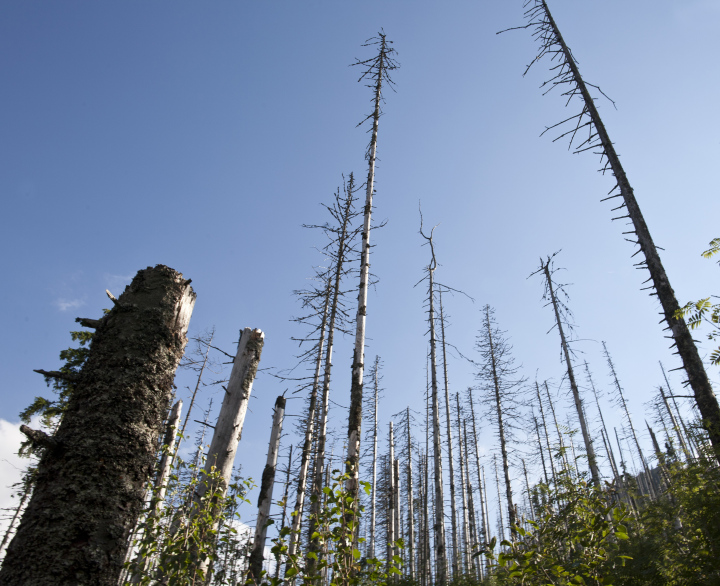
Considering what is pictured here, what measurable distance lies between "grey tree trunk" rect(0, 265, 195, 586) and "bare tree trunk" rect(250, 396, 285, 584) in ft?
16.5

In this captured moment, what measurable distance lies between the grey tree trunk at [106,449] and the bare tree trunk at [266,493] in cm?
504

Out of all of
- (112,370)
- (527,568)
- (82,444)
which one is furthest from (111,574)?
(527,568)

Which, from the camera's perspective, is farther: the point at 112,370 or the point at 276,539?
the point at 276,539

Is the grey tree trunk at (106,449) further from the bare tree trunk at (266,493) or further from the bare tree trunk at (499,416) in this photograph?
the bare tree trunk at (499,416)

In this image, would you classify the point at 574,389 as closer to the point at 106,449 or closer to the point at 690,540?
the point at 690,540

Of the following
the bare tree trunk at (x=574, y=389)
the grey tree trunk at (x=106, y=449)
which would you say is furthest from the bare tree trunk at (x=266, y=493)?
the bare tree trunk at (x=574, y=389)

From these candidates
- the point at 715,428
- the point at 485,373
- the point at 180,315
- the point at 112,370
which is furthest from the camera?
the point at 485,373

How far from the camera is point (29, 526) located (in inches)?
79.0

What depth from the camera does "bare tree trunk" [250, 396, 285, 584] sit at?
7.22 meters

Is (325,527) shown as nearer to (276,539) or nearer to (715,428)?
(276,539)

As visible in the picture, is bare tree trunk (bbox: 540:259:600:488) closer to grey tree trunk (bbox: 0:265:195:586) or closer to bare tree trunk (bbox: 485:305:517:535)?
bare tree trunk (bbox: 485:305:517:535)

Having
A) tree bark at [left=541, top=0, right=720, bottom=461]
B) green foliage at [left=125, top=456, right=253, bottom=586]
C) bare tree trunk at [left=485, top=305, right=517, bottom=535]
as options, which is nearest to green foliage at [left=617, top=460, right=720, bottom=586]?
tree bark at [left=541, top=0, right=720, bottom=461]

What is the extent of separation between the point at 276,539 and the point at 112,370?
2.06 meters

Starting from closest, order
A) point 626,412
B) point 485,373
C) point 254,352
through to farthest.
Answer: point 254,352 → point 485,373 → point 626,412
